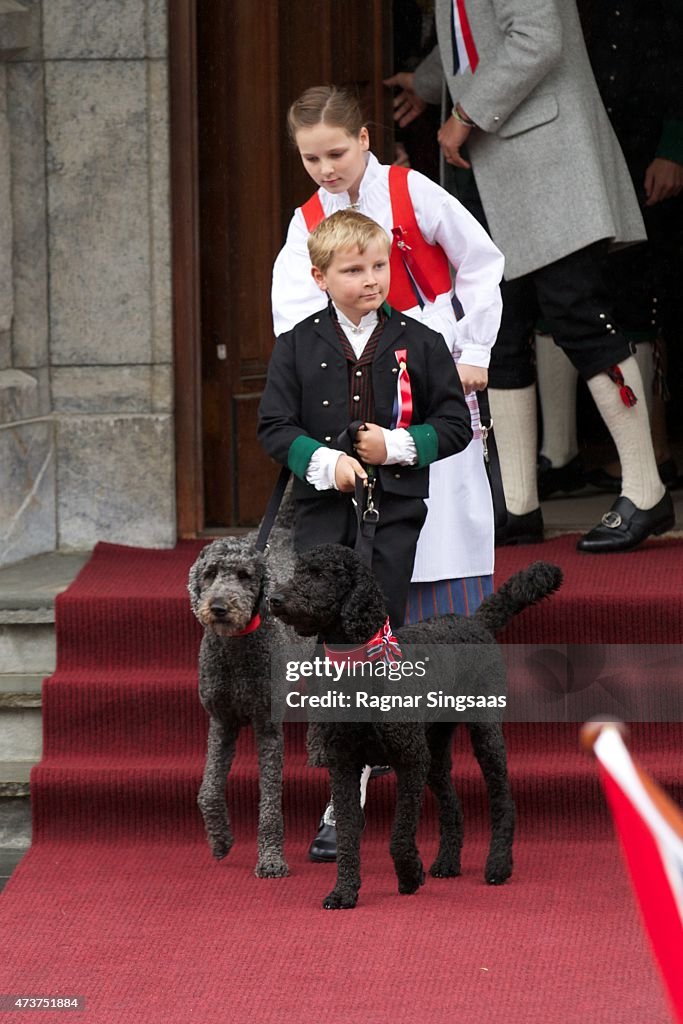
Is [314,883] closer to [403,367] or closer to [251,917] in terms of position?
[251,917]

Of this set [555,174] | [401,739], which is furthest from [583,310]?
[401,739]

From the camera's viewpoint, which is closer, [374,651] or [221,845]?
[374,651]

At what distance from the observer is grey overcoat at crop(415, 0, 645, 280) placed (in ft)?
16.4

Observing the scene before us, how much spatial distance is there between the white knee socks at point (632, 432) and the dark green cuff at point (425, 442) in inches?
52.8

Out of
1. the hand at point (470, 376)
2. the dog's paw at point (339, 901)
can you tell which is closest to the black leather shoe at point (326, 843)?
the dog's paw at point (339, 901)

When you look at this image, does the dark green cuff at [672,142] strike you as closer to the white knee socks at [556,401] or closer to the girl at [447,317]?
the white knee socks at [556,401]

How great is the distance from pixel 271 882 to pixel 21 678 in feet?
4.10

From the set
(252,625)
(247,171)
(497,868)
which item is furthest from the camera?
(247,171)

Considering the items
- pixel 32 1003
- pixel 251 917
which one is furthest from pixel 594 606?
pixel 32 1003

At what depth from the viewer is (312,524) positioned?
413 cm

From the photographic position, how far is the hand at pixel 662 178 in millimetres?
6234

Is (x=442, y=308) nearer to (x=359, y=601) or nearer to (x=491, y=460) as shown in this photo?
(x=491, y=460)

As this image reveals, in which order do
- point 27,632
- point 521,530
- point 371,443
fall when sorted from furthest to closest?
point 521,530 < point 27,632 < point 371,443

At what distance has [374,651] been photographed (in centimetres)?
388
